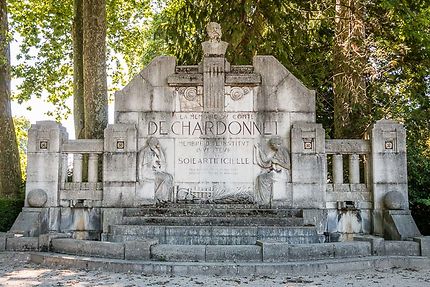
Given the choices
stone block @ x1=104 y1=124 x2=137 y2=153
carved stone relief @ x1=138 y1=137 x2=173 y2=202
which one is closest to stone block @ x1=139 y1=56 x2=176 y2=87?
stone block @ x1=104 y1=124 x2=137 y2=153

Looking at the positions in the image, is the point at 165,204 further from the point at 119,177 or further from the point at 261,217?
the point at 261,217

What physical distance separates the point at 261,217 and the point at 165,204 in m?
2.30

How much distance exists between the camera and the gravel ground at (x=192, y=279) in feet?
25.0

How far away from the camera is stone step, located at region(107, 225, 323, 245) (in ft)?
32.8

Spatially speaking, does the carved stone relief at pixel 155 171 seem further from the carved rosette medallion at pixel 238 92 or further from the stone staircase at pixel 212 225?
the carved rosette medallion at pixel 238 92

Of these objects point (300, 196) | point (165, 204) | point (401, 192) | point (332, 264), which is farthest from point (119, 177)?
point (401, 192)

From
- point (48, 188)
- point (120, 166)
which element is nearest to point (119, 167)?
point (120, 166)

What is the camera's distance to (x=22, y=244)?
1008cm

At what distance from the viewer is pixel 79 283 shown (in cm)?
758

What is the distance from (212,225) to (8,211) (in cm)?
529

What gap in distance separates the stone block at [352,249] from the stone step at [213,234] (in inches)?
35.7

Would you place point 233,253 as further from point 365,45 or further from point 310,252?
point 365,45

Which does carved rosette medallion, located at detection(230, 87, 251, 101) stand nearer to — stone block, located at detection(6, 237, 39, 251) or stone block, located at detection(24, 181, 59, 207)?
stone block, located at detection(24, 181, 59, 207)

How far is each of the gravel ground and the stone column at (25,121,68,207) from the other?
301cm
